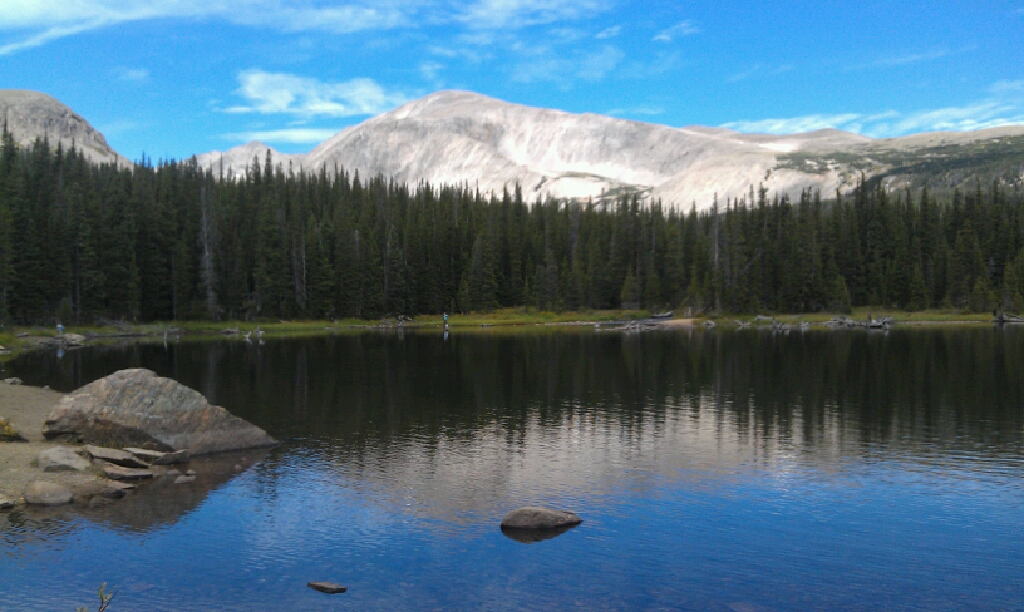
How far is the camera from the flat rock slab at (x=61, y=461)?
31844 mm

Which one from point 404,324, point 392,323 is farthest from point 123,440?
point 392,323

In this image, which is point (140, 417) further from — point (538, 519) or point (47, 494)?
point (538, 519)

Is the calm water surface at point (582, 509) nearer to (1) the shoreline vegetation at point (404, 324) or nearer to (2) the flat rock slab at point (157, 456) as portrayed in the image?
(2) the flat rock slab at point (157, 456)

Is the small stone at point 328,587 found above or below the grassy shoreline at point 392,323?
below

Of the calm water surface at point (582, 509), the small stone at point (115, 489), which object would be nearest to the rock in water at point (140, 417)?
the calm water surface at point (582, 509)

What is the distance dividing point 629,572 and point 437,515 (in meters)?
8.15

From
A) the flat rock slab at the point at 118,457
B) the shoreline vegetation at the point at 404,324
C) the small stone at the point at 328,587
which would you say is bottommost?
the small stone at the point at 328,587

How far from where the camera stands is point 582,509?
28.2 metres

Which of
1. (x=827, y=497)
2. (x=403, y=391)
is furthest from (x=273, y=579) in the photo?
(x=403, y=391)

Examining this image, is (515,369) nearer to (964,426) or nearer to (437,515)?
(964,426)

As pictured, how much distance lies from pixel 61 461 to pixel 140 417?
4114mm

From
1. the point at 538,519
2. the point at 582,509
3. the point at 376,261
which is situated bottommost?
the point at 582,509

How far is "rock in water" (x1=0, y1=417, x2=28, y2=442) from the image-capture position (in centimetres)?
3669

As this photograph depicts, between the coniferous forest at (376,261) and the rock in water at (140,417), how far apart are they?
99.1 metres
